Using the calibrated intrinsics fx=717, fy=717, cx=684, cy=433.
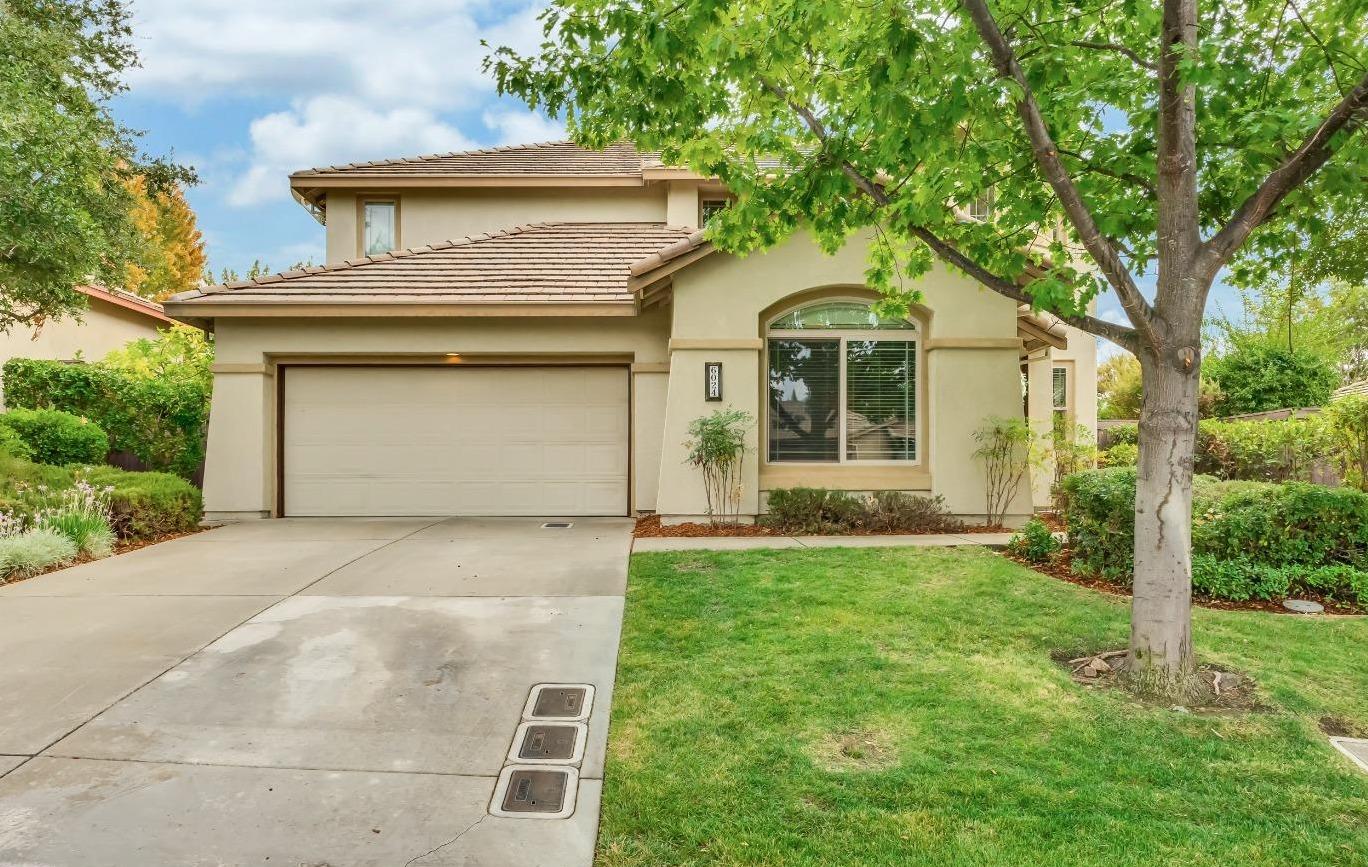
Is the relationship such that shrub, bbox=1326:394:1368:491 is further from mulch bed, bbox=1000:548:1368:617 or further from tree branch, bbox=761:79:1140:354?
tree branch, bbox=761:79:1140:354

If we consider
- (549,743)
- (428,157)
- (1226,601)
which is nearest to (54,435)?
(428,157)

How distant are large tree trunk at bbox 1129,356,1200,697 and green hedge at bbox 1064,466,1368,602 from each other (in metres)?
2.28

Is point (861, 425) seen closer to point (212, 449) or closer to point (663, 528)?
point (663, 528)

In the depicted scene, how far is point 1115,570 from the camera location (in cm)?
661

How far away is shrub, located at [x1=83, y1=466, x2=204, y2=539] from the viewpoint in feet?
28.6

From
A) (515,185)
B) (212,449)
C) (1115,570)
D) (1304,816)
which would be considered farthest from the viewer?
(515,185)

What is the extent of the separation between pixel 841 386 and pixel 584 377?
151 inches

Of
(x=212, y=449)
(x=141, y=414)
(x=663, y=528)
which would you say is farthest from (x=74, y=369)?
(x=663, y=528)

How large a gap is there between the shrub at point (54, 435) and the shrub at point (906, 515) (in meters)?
12.2

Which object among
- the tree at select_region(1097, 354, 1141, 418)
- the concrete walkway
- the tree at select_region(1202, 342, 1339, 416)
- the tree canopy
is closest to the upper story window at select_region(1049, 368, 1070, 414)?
the concrete walkway

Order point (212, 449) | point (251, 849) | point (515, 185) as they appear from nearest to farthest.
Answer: point (251, 849)
point (212, 449)
point (515, 185)

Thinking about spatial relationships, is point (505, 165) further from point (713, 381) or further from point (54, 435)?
point (54, 435)

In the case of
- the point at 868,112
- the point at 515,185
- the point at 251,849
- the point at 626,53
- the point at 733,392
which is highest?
the point at 515,185

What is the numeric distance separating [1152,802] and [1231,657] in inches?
88.6
